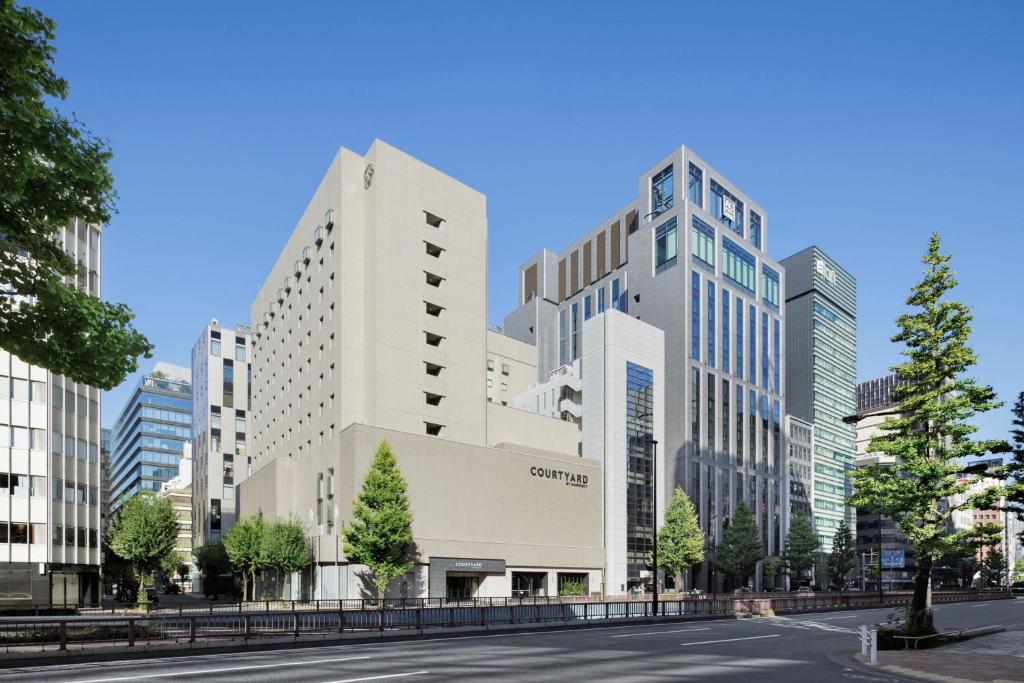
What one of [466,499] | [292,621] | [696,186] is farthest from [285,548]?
[696,186]

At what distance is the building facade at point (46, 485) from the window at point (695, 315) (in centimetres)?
7186

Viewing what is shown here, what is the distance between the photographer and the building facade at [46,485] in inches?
2034

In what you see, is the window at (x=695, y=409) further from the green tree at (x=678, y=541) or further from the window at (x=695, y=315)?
the green tree at (x=678, y=541)

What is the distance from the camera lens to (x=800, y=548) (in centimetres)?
10775

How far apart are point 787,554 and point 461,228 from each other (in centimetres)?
6737

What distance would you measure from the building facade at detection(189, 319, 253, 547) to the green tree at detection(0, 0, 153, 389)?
105 metres

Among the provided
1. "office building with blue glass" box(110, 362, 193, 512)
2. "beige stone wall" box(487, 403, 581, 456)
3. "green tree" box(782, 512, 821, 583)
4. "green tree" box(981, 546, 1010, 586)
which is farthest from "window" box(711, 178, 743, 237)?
"office building with blue glass" box(110, 362, 193, 512)

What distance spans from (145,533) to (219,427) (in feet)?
179

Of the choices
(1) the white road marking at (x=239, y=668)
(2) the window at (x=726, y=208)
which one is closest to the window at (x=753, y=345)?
(2) the window at (x=726, y=208)

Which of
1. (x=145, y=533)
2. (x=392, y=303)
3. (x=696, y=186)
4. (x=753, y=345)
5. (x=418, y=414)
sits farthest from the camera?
(x=753, y=345)

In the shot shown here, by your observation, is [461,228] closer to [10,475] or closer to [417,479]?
[417,479]

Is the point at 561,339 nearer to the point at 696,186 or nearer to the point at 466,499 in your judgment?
the point at 696,186

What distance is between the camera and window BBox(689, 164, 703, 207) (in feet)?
374

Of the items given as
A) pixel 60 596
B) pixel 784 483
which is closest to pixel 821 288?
pixel 784 483
